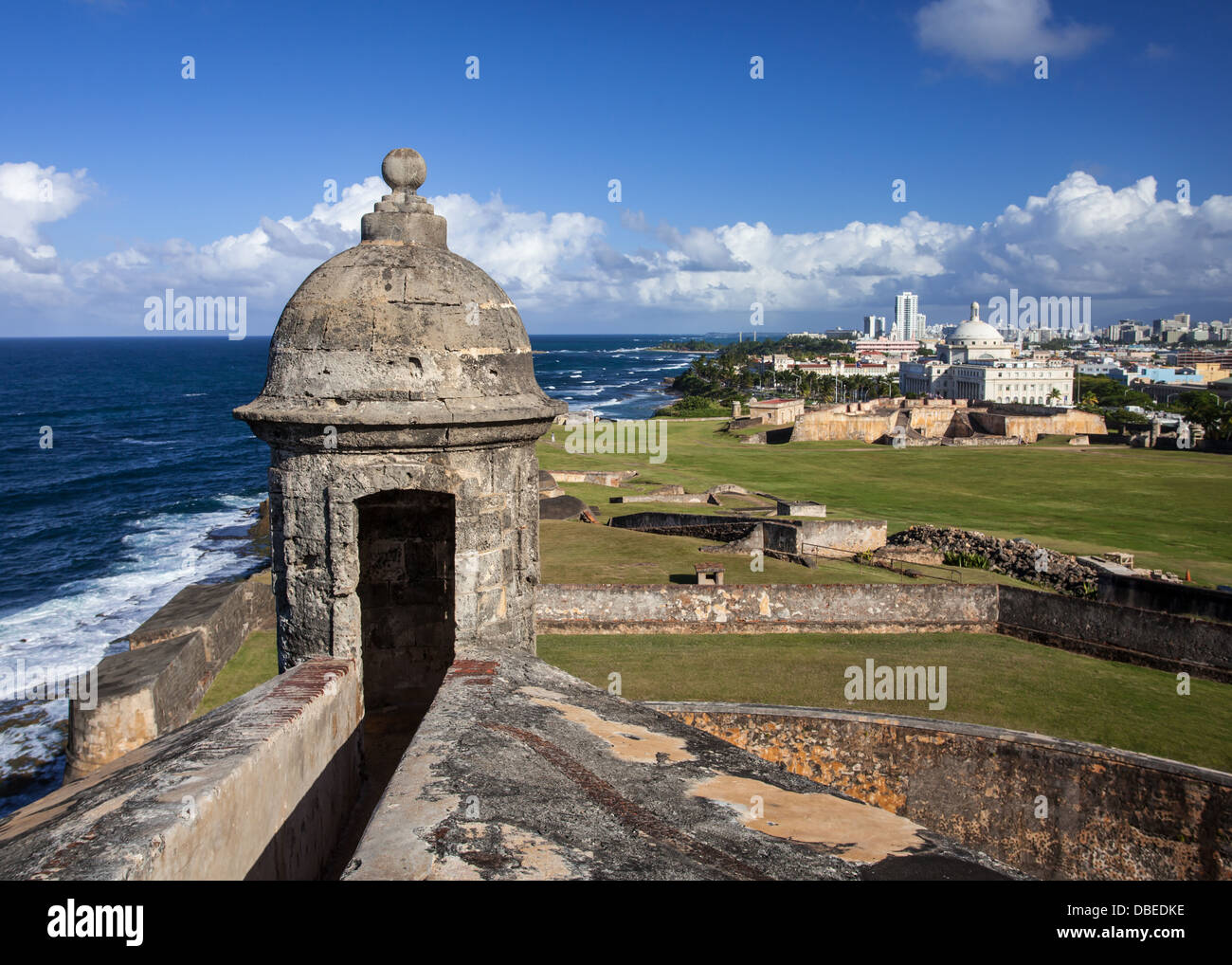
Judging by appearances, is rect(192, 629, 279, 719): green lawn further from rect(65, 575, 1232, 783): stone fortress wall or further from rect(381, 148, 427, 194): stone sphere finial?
rect(381, 148, 427, 194): stone sphere finial

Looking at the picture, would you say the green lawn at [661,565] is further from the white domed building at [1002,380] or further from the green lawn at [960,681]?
the white domed building at [1002,380]

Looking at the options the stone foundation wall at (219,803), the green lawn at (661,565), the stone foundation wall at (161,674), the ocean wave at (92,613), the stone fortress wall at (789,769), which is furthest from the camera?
the green lawn at (661,565)

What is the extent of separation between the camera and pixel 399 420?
5.89 meters

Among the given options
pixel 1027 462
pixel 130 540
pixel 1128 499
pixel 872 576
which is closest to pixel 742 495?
pixel 872 576

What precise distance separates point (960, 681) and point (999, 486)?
89.7 feet

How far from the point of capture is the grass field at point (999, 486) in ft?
93.7

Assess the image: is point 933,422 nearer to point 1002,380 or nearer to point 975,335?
point 1002,380

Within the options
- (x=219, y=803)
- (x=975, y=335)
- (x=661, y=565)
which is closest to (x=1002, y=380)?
(x=975, y=335)

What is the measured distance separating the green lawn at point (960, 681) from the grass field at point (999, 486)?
4.54 m

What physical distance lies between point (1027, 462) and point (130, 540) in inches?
1615

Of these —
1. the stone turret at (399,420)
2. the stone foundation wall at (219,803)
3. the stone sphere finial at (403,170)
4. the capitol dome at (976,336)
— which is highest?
the capitol dome at (976,336)

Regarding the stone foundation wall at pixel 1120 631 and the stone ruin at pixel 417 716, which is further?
the stone foundation wall at pixel 1120 631

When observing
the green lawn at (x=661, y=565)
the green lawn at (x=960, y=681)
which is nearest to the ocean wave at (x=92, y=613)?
the green lawn at (x=661, y=565)

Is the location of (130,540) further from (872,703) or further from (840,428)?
(840,428)
